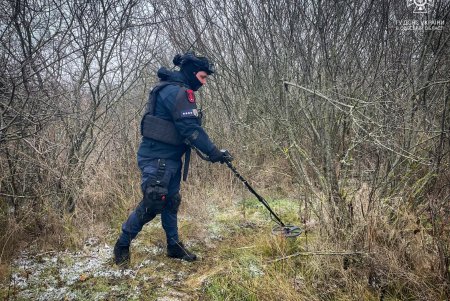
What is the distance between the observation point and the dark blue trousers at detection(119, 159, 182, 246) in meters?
3.05

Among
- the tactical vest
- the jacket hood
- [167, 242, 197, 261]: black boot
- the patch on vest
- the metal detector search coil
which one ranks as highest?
the jacket hood

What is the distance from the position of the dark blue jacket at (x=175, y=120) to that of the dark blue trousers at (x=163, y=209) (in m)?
0.08

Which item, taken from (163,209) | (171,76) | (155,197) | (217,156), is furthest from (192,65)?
(163,209)

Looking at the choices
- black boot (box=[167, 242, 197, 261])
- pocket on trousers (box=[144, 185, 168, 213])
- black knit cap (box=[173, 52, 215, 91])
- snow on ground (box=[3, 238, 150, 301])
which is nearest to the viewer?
snow on ground (box=[3, 238, 150, 301])

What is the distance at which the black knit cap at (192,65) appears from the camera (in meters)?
3.15

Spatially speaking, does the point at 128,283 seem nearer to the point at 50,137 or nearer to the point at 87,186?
the point at 87,186

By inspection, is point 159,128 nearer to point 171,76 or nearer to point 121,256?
point 171,76

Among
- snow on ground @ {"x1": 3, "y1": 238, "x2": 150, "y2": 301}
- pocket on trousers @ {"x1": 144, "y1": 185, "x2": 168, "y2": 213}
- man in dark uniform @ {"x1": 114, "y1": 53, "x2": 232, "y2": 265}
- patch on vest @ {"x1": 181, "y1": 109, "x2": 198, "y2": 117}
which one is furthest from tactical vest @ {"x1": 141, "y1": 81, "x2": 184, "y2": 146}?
snow on ground @ {"x1": 3, "y1": 238, "x2": 150, "y2": 301}

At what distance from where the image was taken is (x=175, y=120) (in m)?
3.00

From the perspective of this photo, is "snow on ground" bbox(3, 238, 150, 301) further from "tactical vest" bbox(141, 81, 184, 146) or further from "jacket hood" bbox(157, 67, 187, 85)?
"jacket hood" bbox(157, 67, 187, 85)

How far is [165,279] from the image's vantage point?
3018 millimetres

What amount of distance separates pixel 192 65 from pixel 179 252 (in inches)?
74.2

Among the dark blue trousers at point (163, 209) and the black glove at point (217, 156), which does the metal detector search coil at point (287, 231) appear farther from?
the dark blue trousers at point (163, 209)

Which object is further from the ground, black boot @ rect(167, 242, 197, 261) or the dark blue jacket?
the dark blue jacket
